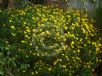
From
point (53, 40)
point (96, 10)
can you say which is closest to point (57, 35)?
point (53, 40)

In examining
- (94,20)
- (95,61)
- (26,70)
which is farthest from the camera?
(94,20)

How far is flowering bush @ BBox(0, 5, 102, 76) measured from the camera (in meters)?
6.54

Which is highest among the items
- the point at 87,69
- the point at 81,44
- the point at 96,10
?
the point at 96,10

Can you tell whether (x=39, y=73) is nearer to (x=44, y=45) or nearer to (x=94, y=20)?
(x=44, y=45)

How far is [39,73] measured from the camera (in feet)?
21.6

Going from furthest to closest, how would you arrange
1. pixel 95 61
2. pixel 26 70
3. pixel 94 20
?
pixel 94 20
pixel 95 61
pixel 26 70

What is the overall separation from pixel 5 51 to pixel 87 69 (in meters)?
1.73

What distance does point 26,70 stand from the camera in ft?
21.6

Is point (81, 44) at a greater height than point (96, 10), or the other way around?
point (96, 10)

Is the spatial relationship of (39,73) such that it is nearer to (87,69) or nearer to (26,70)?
(26,70)

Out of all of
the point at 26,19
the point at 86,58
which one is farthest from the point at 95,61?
the point at 26,19

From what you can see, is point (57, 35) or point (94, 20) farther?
point (94, 20)

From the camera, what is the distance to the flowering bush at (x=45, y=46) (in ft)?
21.5

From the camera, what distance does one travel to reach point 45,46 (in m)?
6.62
